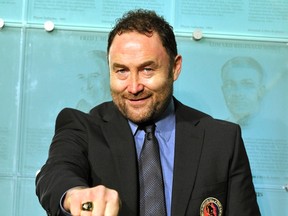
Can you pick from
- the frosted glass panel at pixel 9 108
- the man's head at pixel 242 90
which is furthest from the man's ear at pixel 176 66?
the frosted glass panel at pixel 9 108

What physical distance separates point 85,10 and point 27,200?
734 mm

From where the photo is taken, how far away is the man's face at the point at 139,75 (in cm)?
122

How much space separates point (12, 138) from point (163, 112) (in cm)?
68

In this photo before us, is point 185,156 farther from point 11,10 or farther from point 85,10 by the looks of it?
point 11,10

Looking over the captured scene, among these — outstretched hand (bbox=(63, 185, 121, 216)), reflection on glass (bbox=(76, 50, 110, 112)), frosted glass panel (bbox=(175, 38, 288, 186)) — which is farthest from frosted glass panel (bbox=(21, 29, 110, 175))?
outstretched hand (bbox=(63, 185, 121, 216))

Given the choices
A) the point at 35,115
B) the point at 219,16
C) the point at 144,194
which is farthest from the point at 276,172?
the point at 35,115

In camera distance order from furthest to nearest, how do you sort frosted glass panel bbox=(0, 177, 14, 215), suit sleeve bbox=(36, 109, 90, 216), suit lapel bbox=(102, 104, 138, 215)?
frosted glass panel bbox=(0, 177, 14, 215), suit lapel bbox=(102, 104, 138, 215), suit sleeve bbox=(36, 109, 90, 216)

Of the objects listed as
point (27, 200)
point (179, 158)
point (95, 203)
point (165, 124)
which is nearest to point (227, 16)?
point (165, 124)

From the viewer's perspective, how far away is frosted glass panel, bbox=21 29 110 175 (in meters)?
1.75

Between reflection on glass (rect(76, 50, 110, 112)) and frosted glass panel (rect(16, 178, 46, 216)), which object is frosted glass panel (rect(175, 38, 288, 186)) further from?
frosted glass panel (rect(16, 178, 46, 216))

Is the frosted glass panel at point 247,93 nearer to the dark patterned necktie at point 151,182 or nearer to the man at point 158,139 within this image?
the man at point 158,139

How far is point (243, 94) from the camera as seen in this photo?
5.92 feet

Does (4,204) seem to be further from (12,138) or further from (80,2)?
(80,2)

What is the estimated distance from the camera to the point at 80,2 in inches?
70.7
